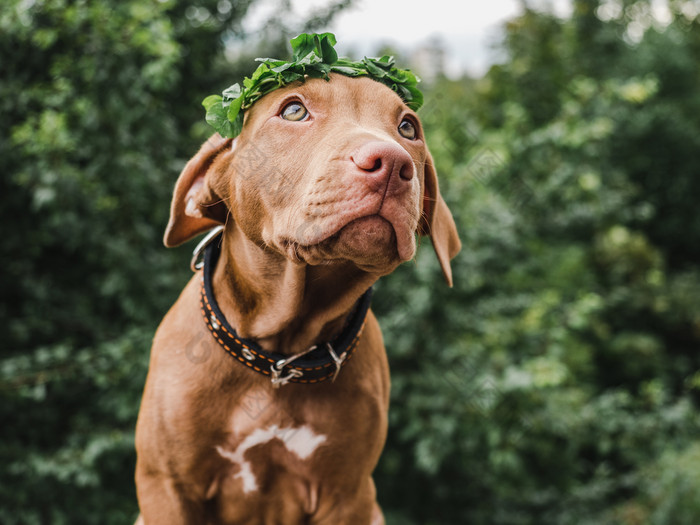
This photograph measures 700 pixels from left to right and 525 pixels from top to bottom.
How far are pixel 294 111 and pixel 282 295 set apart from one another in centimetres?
63

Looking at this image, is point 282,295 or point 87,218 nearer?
point 282,295

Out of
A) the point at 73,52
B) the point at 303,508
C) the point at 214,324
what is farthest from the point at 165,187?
the point at 303,508

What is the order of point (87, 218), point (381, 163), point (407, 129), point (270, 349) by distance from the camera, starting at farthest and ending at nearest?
point (87, 218) < point (270, 349) < point (407, 129) < point (381, 163)

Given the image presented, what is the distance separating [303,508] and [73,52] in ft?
11.2

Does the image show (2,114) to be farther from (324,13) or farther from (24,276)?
(324,13)

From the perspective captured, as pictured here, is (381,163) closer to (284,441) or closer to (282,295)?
(282,295)

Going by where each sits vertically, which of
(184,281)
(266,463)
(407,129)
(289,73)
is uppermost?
(289,73)

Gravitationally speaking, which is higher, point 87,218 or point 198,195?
point 198,195

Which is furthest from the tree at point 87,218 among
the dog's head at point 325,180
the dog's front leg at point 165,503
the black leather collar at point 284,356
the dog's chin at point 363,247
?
Answer: the dog's chin at point 363,247

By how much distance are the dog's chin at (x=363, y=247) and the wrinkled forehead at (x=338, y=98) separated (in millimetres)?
443

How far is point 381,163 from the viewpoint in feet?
5.49

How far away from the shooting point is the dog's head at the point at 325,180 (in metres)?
1.71

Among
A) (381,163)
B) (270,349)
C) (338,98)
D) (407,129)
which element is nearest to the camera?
(381,163)

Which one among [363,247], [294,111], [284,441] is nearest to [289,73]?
[294,111]
